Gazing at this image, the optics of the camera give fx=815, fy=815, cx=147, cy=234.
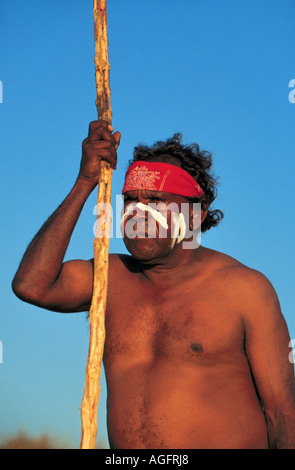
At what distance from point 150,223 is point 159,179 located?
0.38 meters

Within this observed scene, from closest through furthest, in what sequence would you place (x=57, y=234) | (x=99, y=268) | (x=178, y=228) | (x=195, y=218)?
(x=99, y=268)
(x=57, y=234)
(x=178, y=228)
(x=195, y=218)

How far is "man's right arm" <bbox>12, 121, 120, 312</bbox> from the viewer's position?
16.9 ft

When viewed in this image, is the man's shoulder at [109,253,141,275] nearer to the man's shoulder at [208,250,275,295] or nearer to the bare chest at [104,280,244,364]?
the bare chest at [104,280,244,364]

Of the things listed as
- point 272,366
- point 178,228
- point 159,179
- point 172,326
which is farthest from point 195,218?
point 272,366

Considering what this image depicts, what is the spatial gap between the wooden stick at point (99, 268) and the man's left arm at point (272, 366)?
97cm

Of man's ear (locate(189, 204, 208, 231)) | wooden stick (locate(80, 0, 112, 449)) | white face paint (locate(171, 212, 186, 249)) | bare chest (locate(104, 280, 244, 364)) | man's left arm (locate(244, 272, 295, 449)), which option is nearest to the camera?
wooden stick (locate(80, 0, 112, 449))

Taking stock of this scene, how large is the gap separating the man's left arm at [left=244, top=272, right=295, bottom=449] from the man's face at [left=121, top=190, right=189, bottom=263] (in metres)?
0.67

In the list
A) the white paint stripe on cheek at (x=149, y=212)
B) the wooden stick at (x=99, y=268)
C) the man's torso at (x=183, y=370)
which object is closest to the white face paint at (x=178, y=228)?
the white paint stripe on cheek at (x=149, y=212)

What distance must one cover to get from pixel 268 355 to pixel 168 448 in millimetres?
844

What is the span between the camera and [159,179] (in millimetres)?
5508

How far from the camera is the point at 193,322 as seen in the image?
532cm

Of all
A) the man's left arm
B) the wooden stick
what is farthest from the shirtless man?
the wooden stick

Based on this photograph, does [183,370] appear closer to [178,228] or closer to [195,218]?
[178,228]
